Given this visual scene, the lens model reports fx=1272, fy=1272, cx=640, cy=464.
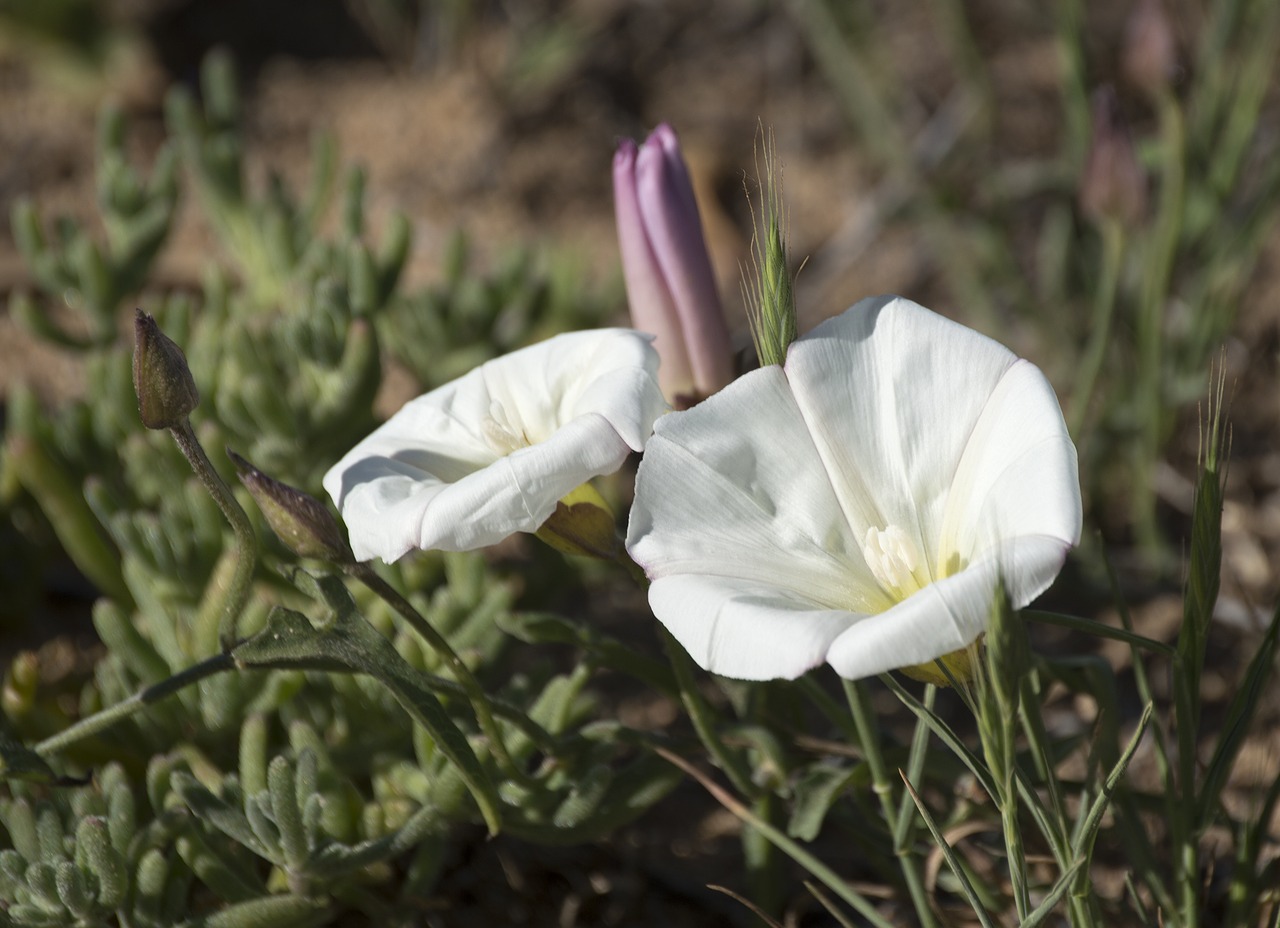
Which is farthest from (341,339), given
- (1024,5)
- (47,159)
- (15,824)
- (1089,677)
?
(1024,5)

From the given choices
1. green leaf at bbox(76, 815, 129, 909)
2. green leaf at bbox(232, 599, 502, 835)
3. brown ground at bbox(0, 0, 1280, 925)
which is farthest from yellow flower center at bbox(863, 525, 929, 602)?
brown ground at bbox(0, 0, 1280, 925)

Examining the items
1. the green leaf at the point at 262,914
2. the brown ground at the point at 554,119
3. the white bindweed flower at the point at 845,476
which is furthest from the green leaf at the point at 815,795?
the brown ground at the point at 554,119

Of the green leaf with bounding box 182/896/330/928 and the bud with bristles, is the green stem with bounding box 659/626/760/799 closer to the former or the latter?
the bud with bristles

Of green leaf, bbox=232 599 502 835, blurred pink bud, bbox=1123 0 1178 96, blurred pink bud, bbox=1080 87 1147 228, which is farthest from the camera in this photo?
blurred pink bud, bbox=1123 0 1178 96

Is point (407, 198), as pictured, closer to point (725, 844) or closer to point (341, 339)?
point (341, 339)

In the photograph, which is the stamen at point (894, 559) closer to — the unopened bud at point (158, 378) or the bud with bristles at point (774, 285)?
the bud with bristles at point (774, 285)

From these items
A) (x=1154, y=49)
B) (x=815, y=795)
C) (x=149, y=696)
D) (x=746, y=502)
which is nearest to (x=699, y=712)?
(x=815, y=795)
